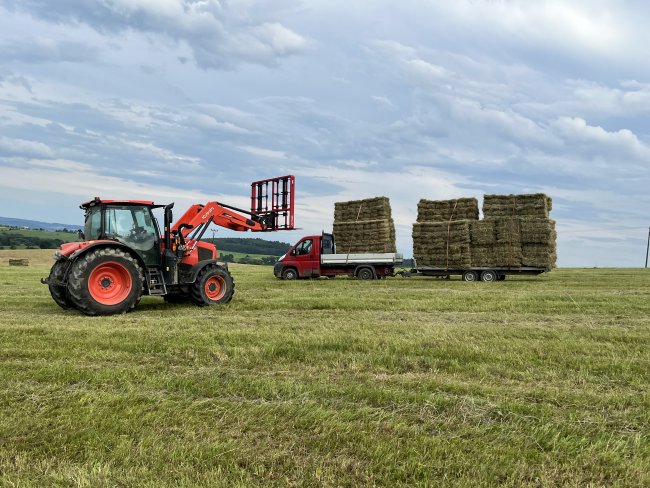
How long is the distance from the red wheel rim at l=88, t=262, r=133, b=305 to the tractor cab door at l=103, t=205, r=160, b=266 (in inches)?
28.6

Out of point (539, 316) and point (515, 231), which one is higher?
point (515, 231)

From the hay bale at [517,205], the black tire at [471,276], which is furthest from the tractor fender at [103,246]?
the hay bale at [517,205]

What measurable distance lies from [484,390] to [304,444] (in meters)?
2.00

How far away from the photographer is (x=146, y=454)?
10.9 ft

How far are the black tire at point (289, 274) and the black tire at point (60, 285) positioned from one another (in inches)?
506

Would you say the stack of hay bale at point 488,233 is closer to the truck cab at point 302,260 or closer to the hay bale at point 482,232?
the hay bale at point 482,232

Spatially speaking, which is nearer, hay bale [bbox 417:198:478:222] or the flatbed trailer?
the flatbed trailer

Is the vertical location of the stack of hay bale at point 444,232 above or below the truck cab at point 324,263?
above

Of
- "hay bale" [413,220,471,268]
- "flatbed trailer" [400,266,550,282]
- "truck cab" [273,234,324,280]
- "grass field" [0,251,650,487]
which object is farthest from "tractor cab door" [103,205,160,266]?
"hay bale" [413,220,471,268]

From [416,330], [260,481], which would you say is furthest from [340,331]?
[260,481]

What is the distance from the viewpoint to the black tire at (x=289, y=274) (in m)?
23.5

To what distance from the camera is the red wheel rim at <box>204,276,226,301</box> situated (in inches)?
477

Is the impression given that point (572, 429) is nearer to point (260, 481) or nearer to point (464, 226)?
point (260, 481)

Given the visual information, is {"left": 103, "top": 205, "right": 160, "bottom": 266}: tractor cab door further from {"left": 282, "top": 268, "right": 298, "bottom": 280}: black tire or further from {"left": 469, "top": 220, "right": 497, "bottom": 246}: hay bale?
{"left": 469, "top": 220, "right": 497, "bottom": 246}: hay bale
